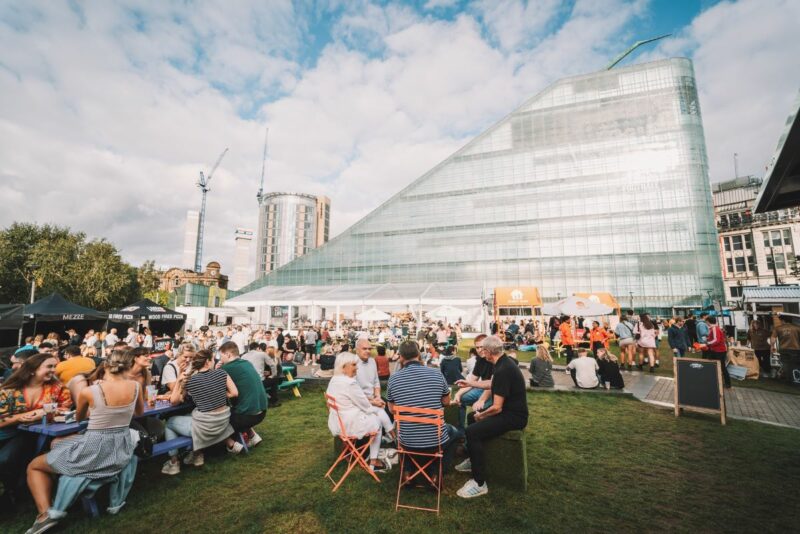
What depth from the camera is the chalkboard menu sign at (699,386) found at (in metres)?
6.85

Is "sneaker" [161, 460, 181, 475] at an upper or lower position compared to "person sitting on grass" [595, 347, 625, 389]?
lower

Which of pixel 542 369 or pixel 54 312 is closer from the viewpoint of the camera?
pixel 542 369

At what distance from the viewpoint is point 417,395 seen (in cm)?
412

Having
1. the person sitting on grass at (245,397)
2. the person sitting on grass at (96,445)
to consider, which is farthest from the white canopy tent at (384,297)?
the person sitting on grass at (96,445)

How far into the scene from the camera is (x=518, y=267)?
48344 millimetres

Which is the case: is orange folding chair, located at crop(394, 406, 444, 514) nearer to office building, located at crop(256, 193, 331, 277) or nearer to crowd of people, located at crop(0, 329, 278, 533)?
crowd of people, located at crop(0, 329, 278, 533)

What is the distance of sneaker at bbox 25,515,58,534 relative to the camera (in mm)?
3415

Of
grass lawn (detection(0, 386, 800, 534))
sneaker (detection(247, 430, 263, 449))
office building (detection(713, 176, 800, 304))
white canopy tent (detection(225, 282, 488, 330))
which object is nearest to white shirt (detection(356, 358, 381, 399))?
grass lawn (detection(0, 386, 800, 534))

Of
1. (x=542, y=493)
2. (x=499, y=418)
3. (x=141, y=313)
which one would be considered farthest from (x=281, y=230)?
(x=542, y=493)

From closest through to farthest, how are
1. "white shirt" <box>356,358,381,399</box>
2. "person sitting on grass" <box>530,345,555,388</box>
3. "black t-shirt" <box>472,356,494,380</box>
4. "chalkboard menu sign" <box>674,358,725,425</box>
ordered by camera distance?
"white shirt" <box>356,358,381,399</box>, "black t-shirt" <box>472,356,494,380</box>, "chalkboard menu sign" <box>674,358,725,425</box>, "person sitting on grass" <box>530,345,555,388</box>

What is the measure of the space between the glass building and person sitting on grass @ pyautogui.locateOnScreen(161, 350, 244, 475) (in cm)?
4613

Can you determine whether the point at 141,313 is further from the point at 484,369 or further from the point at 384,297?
the point at 484,369

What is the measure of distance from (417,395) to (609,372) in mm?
7786

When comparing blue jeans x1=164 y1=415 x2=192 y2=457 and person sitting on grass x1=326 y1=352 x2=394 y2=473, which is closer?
person sitting on grass x1=326 y1=352 x2=394 y2=473
